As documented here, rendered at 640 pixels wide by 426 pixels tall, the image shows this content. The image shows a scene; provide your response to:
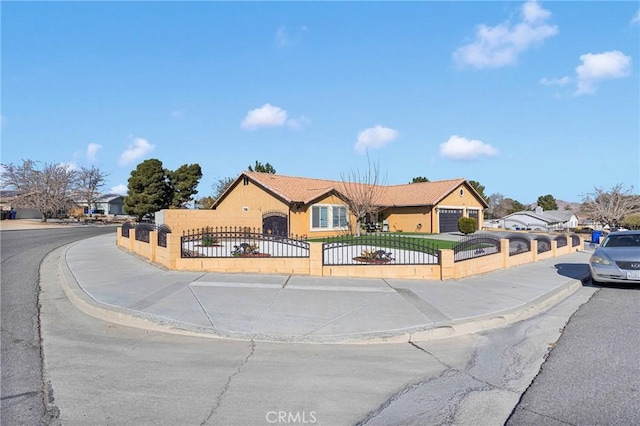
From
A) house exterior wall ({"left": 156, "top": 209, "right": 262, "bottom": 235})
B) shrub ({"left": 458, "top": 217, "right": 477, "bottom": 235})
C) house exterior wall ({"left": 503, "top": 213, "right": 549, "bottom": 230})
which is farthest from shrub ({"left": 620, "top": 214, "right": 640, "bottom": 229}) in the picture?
house exterior wall ({"left": 156, "top": 209, "right": 262, "bottom": 235})

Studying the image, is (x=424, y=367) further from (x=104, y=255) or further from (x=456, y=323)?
(x=104, y=255)

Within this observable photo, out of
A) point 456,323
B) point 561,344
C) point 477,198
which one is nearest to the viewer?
point 561,344

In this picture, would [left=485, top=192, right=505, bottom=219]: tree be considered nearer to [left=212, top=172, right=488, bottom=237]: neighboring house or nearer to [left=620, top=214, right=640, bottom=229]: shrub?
[left=620, top=214, right=640, bottom=229]: shrub

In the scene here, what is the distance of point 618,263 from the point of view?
441 inches

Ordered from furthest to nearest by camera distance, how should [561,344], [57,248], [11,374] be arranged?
[57,248] < [561,344] < [11,374]

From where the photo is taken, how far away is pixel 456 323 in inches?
296

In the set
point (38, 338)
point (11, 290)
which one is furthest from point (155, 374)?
point (11, 290)

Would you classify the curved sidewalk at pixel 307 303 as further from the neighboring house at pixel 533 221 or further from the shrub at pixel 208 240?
the neighboring house at pixel 533 221

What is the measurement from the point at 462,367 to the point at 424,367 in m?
0.51

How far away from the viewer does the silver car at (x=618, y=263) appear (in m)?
10.9

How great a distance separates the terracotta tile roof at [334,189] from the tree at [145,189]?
2308 centimetres

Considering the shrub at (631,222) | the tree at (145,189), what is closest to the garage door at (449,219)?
the shrub at (631,222)

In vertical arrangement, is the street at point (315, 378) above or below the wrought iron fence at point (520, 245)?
below

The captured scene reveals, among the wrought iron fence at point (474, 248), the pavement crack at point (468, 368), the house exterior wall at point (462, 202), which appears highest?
the house exterior wall at point (462, 202)
